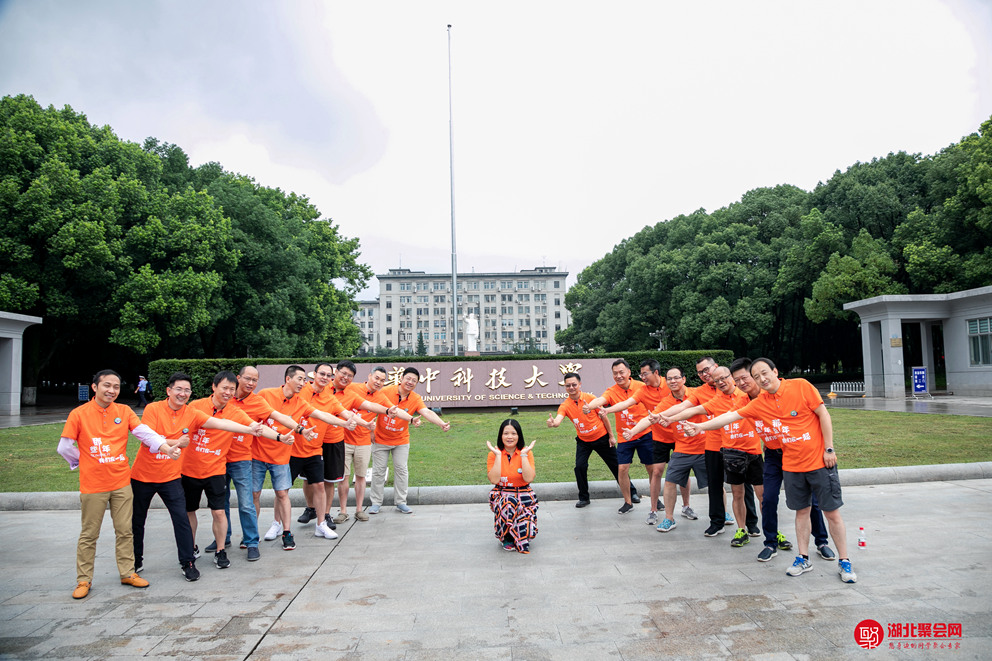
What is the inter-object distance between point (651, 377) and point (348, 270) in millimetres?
34885

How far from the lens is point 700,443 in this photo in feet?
20.0

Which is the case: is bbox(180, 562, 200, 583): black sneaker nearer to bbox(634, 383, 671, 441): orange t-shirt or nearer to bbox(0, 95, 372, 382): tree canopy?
bbox(634, 383, 671, 441): orange t-shirt

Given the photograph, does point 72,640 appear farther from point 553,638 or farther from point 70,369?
point 70,369

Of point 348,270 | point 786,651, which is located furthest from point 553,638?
point 348,270

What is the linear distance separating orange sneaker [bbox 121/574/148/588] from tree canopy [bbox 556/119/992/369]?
28600mm

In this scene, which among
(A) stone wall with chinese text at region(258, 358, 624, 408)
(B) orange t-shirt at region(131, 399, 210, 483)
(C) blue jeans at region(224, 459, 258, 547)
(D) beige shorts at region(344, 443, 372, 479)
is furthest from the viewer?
(A) stone wall with chinese text at region(258, 358, 624, 408)

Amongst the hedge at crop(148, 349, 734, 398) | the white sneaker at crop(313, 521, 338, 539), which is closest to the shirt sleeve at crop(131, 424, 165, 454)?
the white sneaker at crop(313, 521, 338, 539)

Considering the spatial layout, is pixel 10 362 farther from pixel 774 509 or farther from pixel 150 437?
pixel 774 509

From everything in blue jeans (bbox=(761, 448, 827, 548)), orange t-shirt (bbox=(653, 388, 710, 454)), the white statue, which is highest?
the white statue

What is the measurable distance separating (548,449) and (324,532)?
5.33 m

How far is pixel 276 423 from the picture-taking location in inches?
230

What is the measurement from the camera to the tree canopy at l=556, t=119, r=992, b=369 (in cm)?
2514

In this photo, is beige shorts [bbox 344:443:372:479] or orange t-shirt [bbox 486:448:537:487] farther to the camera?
beige shorts [bbox 344:443:372:479]

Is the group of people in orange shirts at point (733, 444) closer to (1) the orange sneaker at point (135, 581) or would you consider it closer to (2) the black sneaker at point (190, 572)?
(2) the black sneaker at point (190, 572)
